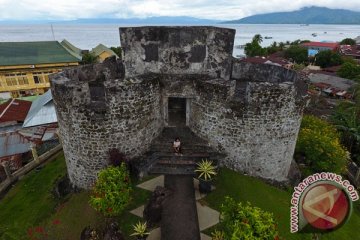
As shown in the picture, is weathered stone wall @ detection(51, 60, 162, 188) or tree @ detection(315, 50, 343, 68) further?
tree @ detection(315, 50, 343, 68)

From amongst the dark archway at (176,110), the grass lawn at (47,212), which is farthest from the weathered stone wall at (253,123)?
the grass lawn at (47,212)

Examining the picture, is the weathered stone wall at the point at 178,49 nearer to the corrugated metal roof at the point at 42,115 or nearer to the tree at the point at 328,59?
the corrugated metal roof at the point at 42,115

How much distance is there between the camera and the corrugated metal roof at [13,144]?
66.3 feet

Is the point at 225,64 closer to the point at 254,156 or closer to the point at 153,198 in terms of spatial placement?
the point at 254,156

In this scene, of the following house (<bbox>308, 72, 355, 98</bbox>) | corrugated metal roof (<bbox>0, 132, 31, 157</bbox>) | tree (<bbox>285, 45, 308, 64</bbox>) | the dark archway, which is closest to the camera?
the dark archway

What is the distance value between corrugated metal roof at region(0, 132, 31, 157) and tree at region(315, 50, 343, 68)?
236ft

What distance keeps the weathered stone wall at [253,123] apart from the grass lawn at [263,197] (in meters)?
0.78

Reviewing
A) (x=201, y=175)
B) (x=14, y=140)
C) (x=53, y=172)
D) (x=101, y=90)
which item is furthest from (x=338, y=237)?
(x=14, y=140)

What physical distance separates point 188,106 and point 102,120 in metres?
4.76

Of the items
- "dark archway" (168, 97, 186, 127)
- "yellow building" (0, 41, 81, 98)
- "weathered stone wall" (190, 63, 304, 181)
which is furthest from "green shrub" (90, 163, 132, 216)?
"yellow building" (0, 41, 81, 98)

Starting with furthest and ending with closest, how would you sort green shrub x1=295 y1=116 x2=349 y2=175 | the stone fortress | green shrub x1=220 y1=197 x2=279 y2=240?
green shrub x1=295 y1=116 x2=349 y2=175 → the stone fortress → green shrub x1=220 y1=197 x2=279 y2=240

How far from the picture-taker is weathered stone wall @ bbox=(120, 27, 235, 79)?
1420 cm

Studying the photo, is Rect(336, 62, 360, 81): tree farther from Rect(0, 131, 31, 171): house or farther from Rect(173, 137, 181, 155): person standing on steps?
Rect(0, 131, 31, 171): house

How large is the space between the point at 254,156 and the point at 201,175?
343 cm
